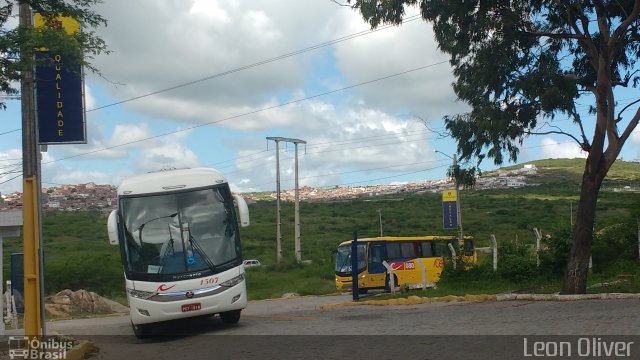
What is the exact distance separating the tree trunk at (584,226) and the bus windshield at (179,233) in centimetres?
873

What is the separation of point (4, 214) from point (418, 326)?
10527 mm

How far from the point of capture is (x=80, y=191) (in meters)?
115

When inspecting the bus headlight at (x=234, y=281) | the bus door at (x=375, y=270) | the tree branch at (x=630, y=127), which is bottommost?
the bus door at (x=375, y=270)

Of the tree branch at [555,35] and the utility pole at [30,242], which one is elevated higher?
the tree branch at [555,35]

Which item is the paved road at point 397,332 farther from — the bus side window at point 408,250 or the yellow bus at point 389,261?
the bus side window at point 408,250

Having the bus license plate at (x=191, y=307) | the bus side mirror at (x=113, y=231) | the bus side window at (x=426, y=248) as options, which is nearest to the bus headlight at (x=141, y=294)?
the bus license plate at (x=191, y=307)

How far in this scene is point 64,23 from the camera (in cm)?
1155

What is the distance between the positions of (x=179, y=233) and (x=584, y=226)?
1020cm

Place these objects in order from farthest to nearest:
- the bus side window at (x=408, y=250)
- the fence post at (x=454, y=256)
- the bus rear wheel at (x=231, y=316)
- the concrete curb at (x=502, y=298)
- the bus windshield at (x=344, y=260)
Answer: the bus side window at (x=408, y=250) < the bus windshield at (x=344, y=260) < the fence post at (x=454, y=256) < the concrete curb at (x=502, y=298) < the bus rear wheel at (x=231, y=316)

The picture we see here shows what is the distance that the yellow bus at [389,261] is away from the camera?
3097cm

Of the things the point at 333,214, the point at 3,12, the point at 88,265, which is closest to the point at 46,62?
the point at 3,12

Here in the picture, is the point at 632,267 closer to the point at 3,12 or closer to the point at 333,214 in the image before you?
the point at 3,12

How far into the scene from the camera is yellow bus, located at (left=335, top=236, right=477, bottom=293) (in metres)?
31.0

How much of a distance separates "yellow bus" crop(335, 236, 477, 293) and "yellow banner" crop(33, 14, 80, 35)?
19.4m
